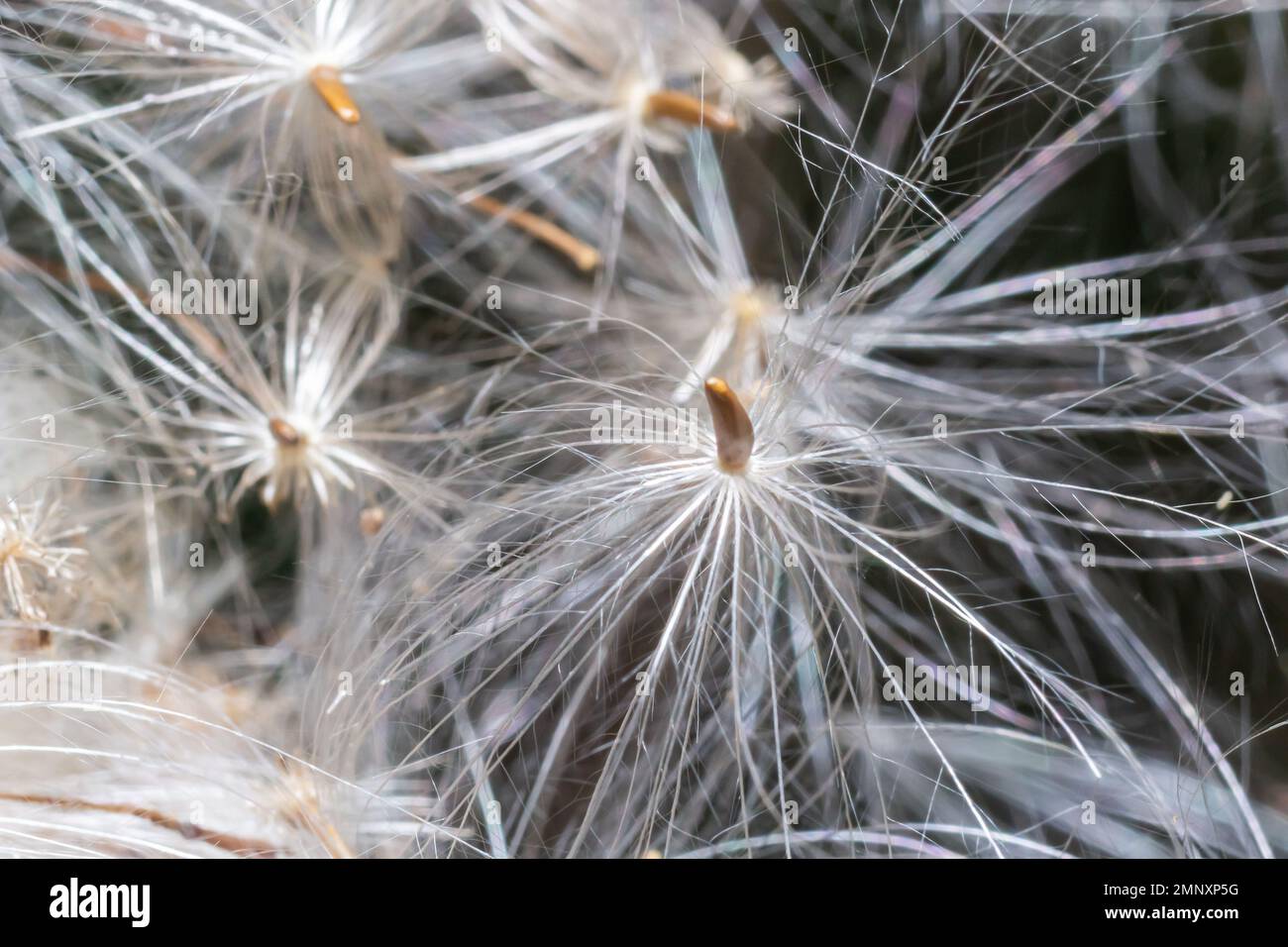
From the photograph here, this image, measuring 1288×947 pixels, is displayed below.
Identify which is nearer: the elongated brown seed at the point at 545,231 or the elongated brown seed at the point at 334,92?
the elongated brown seed at the point at 334,92

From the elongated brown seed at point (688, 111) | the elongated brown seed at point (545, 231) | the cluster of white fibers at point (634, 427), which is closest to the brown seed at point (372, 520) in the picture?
the cluster of white fibers at point (634, 427)

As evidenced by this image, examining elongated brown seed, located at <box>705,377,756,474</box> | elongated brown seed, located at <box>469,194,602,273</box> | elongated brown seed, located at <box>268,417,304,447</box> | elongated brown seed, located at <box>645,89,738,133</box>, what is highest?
elongated brown seed, located at <box>645,89,738,133</box>

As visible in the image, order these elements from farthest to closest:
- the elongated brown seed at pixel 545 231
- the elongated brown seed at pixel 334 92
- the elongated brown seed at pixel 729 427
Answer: the elongated brown seed at pixel 545 231
the elongated brown seed at pixel 334 92
the elongated brown seed at pixel 729 427

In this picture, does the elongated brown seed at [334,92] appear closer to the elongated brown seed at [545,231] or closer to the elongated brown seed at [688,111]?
the elongated brown seed at [545,231]

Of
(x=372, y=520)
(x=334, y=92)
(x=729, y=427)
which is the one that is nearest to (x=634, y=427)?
(x=729, y=427)

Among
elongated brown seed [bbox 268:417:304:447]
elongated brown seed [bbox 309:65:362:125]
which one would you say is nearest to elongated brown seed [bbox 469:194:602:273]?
elongated brown seed [bbox 309:65:362:125]

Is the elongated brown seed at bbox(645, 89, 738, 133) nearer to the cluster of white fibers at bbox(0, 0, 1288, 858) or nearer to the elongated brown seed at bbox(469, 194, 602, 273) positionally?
the cluster of white fibers at bbox(0, 0, 1288, 858)

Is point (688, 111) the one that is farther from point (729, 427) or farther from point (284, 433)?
point (284, 433)
